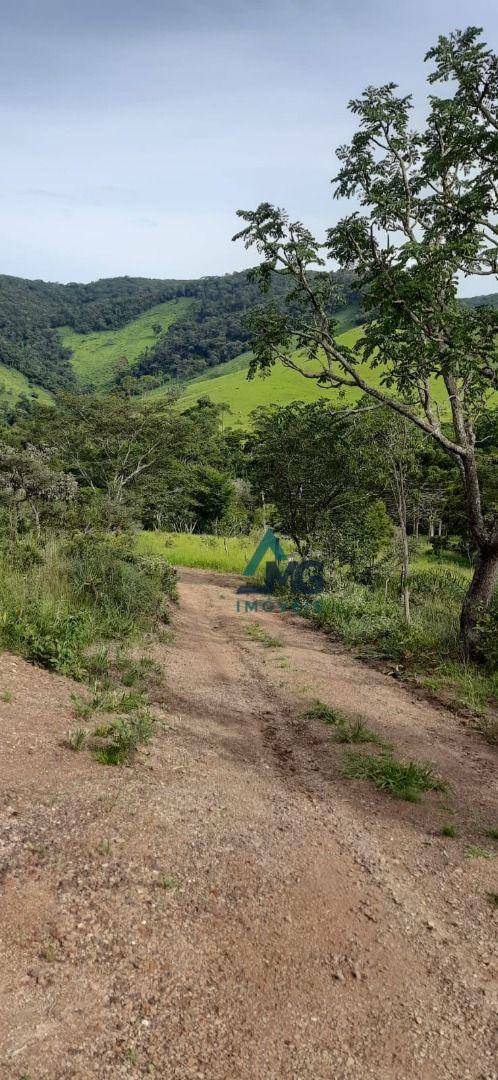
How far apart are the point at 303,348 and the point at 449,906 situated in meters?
8.35

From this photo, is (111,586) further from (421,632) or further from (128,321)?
(128,321)

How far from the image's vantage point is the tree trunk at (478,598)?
27.7 feet

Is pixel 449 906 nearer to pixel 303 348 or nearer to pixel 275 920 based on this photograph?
pixel 275 920

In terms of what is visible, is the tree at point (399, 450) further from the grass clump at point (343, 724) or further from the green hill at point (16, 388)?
the green hill at point (16, 388)

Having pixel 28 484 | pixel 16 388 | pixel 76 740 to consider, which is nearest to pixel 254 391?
pixel 16 388

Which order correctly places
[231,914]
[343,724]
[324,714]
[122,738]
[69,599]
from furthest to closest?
[69,599] → [324,714] → [343,724] → [122,738] → [231,914]

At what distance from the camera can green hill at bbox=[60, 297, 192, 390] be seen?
131 metres

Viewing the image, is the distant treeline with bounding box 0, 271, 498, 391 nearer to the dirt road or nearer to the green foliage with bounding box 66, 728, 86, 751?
the green foliage with bounding box 66, 728, 86, 751

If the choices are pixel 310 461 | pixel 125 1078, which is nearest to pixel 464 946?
pixel 125 1078

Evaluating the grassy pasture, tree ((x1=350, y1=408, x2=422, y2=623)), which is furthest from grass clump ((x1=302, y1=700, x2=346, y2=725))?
the grassy pasture

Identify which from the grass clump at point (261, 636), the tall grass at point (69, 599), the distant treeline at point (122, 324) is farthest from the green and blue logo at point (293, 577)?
the distant treeline at point (122, 324)

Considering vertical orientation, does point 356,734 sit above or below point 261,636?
above

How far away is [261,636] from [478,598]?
4144 millimetres

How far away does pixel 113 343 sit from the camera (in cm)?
15675
